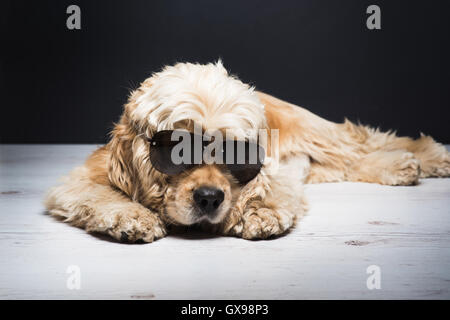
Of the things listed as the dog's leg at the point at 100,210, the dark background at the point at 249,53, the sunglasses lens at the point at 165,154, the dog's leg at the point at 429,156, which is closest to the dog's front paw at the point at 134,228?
the dog's leg at the point at 100,210

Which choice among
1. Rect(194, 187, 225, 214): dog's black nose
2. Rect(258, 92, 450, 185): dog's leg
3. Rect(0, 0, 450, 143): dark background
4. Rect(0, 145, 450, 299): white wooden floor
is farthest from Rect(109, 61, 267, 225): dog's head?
Rect(0, 0, 450, 143): dark background

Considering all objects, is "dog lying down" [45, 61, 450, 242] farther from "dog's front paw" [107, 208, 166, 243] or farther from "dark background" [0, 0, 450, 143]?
"dark background" [0, 0, 450, 143]

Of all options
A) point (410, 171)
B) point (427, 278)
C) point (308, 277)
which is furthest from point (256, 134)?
point (410, 171)

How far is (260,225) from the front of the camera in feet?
7.07

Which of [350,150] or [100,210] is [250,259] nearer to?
[100,210]

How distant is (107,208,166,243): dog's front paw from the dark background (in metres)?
2.63

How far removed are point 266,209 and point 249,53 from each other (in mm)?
2736

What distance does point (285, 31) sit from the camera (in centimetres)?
468

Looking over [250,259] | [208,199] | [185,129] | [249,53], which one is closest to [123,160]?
[185,129]

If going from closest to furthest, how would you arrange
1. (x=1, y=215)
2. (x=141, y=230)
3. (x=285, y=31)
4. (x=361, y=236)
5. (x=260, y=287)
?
(x=260, y=287)
(x=141, y=230)
(x=361, y=236)
(x=1, y=215)
(x=285, y=31)

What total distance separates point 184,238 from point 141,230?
0.19 metres

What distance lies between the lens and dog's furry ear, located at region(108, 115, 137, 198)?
7.51ft

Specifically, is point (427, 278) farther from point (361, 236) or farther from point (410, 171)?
point (410, 171)

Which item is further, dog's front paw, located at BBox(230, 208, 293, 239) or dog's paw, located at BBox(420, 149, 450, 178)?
dog's paw, located at BBox(420, 149, 450, 178)
